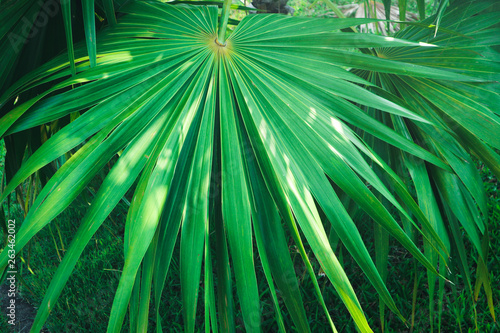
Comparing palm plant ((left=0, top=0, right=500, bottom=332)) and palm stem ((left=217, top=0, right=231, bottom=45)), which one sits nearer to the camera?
palm plant ((left=0, top=0, right=500, bottom=332))

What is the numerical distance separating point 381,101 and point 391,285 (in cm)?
115

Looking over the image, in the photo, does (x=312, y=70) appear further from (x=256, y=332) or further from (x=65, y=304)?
(x=65, y=304)

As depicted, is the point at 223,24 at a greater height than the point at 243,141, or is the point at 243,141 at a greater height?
the point at 223,24

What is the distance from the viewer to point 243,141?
0.83 meters

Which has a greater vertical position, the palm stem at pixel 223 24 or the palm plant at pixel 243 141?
the palm stem at pixel 223 24

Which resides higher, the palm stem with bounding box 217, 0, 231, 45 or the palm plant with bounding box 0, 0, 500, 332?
the palm stem with bounding box 217, 0, 231, 45

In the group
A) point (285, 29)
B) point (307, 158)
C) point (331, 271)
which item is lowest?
point (331, 271)

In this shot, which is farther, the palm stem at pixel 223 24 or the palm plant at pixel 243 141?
the palm stem at pixel 223 24

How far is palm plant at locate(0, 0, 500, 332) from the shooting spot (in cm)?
69

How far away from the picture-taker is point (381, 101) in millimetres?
855

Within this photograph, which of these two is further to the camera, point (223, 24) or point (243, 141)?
point (223, 24)

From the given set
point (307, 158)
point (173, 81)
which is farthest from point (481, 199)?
point (173, 81)

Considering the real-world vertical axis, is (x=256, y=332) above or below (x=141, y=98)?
below

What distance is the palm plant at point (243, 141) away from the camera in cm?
69
